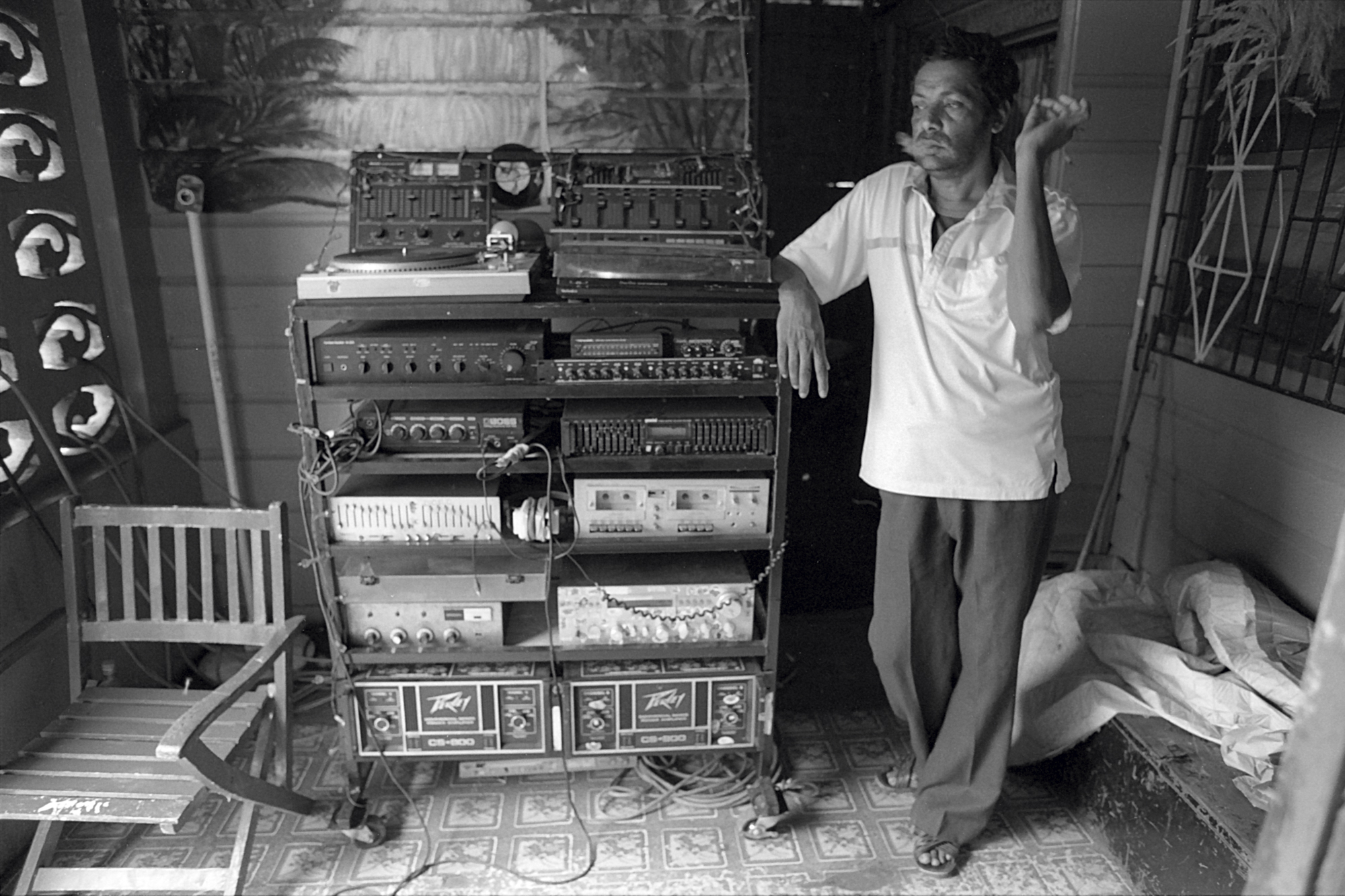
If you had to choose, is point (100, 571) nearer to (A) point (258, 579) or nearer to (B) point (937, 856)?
(A) point (258, 579)

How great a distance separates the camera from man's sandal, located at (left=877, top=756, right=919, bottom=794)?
8.16ft

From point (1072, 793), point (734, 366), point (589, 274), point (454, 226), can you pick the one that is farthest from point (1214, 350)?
point (454, 226)

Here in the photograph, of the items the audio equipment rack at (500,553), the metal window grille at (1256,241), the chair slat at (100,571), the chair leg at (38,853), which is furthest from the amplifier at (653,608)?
the metal window grille at (1256,241)

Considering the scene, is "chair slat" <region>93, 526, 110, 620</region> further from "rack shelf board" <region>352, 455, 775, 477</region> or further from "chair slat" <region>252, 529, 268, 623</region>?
"rack shelf board" <region>352, 455, 775, 477</region>

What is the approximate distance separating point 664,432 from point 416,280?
0.66 m

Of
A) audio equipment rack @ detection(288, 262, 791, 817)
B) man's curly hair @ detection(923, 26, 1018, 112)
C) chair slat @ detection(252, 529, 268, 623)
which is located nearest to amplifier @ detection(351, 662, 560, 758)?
audio equipment rack @ detection(288, 262, 791, 817)

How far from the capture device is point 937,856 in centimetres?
222

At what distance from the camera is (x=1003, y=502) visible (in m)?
2.00

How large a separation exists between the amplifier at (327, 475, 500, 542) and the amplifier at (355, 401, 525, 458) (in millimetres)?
108

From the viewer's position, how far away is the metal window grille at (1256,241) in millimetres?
2242

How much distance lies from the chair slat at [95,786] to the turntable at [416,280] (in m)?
1.07

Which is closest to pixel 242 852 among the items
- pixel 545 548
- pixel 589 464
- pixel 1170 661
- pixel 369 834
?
pixel 369 834

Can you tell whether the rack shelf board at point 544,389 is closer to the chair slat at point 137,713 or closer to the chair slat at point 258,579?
the chair slat at point 258,579

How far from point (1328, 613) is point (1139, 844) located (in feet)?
6.06
